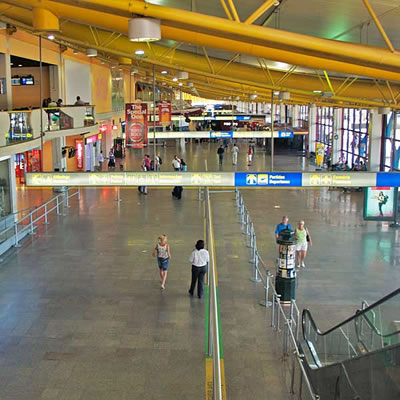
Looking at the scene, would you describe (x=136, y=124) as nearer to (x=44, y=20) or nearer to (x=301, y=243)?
(x=301, y=243)

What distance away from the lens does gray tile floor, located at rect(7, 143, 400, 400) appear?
27.9ft

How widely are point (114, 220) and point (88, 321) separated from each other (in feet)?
32.8

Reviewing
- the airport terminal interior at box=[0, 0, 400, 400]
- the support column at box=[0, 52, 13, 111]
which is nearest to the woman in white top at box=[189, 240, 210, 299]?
the airport terminal interior at box=[0, 0, 400, 400]

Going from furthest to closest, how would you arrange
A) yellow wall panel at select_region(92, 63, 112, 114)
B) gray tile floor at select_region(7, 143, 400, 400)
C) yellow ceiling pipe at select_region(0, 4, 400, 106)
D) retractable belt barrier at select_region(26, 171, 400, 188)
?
yellow wall panel at select_region(92, 63, 112, 114) → yellow ceiling pipe at select_region(0, 4, 400, 106) → retractable belt barrier at select_region(26, 171, 400, 188) → gray tile floor at select_region(7, 143, 400, 400)

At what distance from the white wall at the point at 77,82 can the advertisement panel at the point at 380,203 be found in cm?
1698

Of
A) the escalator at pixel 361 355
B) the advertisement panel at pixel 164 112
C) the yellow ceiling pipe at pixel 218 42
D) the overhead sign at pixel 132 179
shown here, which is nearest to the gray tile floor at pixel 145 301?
the escalator at pixel 361 355

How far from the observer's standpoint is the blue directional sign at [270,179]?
42.9 feet

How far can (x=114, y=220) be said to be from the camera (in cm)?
2059

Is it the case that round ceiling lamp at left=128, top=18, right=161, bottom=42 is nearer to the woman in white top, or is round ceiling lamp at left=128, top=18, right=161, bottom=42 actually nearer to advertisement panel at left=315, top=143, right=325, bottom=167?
the woman in white top

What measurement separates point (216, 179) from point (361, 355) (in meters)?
6.66

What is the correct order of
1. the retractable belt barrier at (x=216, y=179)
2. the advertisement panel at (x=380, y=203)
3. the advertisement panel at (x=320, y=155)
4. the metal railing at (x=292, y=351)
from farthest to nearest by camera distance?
the advertisement panel at (x=320, y=155) → the advertisement panel at (x=380, y=203) → the retractable belt barrier at (x=216, y=179) → the metal railing at (x=292, y=351)

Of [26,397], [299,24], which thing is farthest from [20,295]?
[299,24]

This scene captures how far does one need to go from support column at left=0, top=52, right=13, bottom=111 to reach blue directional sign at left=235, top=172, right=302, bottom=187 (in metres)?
11.4

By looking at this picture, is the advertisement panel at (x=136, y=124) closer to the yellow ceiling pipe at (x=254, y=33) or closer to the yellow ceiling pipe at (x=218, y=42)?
the yellow ceiling pipe at (x=218, y=42)
